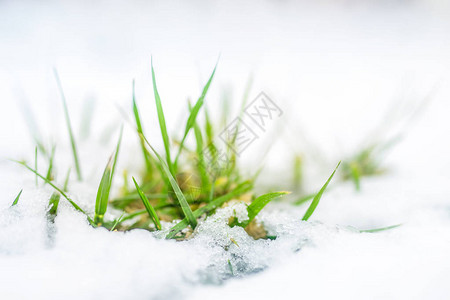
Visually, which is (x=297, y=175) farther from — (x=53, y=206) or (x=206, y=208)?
(x=53, y=206)

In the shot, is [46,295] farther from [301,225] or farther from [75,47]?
[75,47]

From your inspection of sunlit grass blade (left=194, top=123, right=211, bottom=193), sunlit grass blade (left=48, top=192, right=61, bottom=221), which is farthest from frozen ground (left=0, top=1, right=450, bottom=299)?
sunlit grass blade (left=194, top=123, right=211, bottom=193)

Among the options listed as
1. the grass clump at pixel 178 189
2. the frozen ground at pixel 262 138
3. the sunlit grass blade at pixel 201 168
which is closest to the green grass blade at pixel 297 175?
the frozen ground at pixel 262 138

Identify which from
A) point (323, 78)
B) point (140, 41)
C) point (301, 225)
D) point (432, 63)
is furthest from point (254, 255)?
point (432, 63)

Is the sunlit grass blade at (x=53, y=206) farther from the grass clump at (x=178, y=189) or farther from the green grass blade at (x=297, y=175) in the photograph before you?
the green grass blade at (x=297, y=175)

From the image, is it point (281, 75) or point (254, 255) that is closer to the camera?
point (254, 255)

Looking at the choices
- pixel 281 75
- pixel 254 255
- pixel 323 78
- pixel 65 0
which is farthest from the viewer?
pixel 65 0

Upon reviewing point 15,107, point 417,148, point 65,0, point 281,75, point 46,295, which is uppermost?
point 65,0

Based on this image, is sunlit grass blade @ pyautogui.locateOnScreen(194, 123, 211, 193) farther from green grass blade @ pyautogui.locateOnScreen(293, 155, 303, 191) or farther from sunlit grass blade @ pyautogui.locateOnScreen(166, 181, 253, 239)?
green grass blade @ pyautogui.locateOnScreen(293, 155, 303, 191)
